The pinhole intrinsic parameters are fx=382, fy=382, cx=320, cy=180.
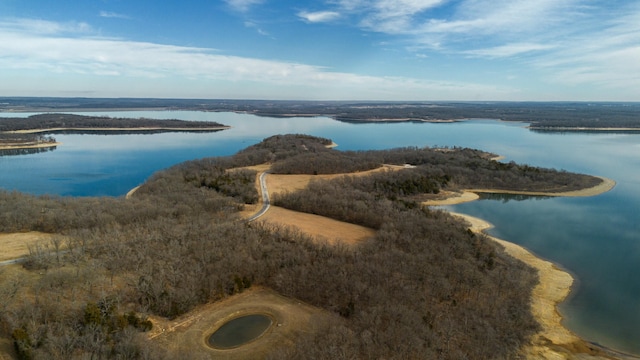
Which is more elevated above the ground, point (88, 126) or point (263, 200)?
point (88, 126)

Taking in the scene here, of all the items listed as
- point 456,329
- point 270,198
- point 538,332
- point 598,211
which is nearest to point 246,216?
point 270,198

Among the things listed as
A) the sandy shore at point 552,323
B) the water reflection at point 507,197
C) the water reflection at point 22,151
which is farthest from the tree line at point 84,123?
the sandy shore at point 552,323

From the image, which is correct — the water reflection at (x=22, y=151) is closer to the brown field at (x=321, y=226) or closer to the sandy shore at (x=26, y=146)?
the sandy shore at (x=26, y=146)

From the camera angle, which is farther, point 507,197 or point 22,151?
point 22,151

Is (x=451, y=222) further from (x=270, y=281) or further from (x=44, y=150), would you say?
(x=44, y=150)

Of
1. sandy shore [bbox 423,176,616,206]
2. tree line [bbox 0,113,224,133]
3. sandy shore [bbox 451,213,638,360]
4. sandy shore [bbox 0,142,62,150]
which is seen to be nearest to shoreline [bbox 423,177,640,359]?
sandy shore [bbox 451,213,638,360]

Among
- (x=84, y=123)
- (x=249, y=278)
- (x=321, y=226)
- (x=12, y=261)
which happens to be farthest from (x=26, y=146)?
(x=249, y=278)

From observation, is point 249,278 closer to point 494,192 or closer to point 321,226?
point 321,226
